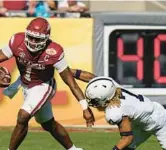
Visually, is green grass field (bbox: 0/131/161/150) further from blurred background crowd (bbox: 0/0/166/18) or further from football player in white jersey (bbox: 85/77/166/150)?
football player in white jersey (bbox: 85/77/166/150)

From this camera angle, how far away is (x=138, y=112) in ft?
26.0

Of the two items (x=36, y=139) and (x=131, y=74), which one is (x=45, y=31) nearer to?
(x=36, y=139)

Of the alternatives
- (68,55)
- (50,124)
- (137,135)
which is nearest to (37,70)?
(50,124)

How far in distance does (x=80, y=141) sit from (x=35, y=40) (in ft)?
9.44

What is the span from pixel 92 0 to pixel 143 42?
8.21 feet

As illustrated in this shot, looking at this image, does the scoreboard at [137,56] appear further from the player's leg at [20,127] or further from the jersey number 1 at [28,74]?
the player's leg at [20,127]

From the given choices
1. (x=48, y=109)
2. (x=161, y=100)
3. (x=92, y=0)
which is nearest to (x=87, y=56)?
(x=161, y=100)

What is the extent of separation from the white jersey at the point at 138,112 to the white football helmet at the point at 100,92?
10cm

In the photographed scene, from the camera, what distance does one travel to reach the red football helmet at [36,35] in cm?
888

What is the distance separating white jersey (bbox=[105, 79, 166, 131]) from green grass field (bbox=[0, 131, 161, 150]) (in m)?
2.51

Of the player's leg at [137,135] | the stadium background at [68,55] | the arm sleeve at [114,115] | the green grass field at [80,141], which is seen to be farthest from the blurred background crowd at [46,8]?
the arm sleeve at [114,115]

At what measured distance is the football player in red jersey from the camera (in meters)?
8.92

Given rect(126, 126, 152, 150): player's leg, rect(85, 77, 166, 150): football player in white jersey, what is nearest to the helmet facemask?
rect(85, 77, 166, 150): football player in white jersey

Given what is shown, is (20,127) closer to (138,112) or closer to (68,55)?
(138,112)
